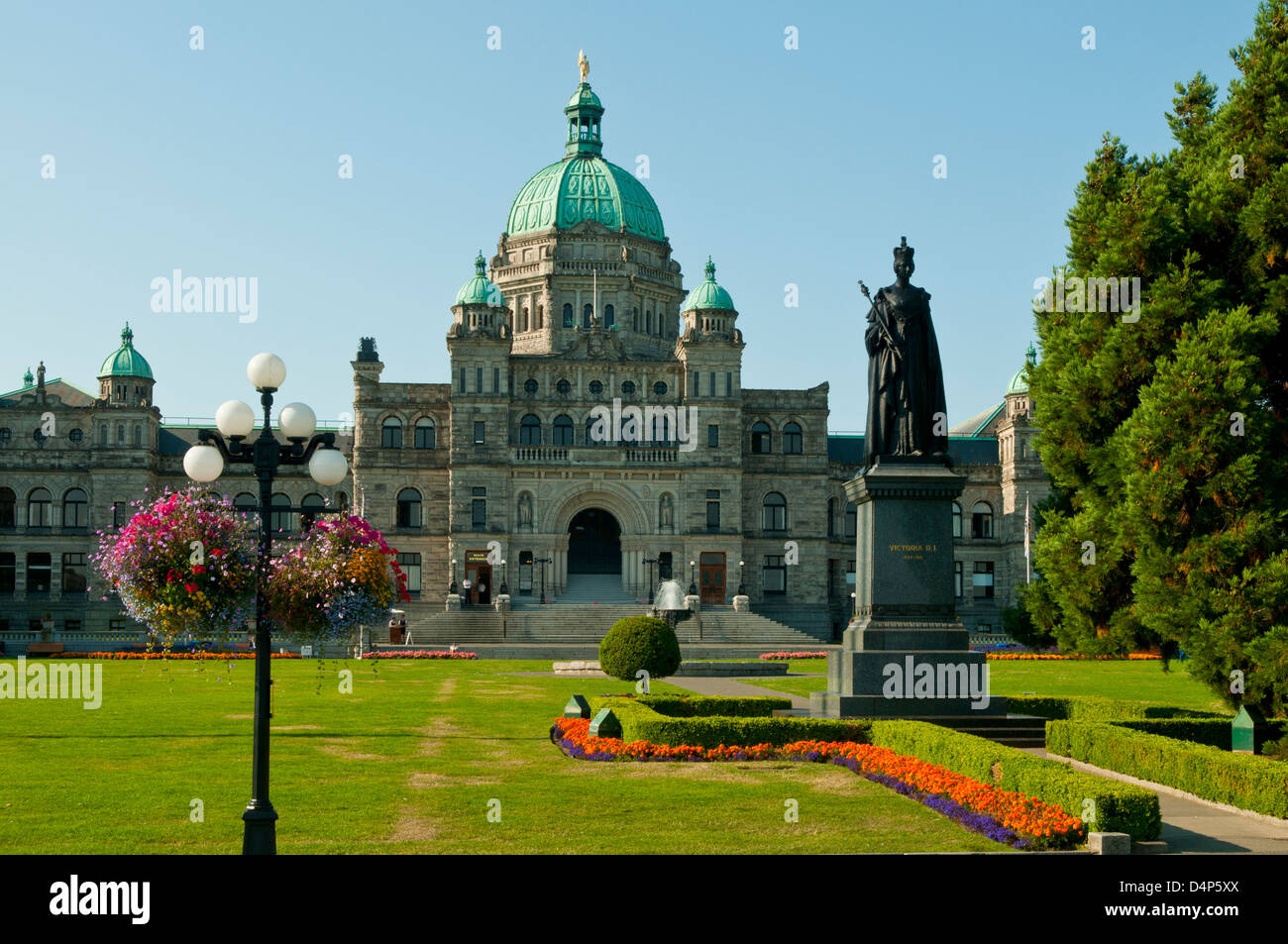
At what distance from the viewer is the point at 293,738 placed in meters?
24.7

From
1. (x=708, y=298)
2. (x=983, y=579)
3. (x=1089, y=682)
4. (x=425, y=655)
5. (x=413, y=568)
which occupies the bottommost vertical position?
(x=425, y=655)

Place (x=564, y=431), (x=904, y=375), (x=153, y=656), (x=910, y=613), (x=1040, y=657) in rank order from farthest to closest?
1. (x=564, y=431)
2. (x=1040, y=657)
3. (x=153, y=656)
4. (x=904, y=375)
5. (x=910, y=613)

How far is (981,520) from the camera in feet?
277

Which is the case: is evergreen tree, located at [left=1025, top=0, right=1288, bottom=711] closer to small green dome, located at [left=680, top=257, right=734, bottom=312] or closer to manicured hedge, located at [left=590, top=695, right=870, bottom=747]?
manicured hedge, located at [left=590, top=695, right=870, bottom=747]

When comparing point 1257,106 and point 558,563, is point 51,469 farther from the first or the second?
point 1257,106

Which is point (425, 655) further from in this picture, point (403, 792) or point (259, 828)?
point (259, 828)

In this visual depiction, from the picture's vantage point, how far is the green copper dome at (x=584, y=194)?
3268 inches

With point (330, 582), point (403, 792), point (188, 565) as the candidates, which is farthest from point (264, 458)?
point (403, 792)

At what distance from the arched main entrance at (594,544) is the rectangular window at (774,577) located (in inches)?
332

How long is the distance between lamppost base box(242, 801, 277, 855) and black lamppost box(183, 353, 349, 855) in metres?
0.03

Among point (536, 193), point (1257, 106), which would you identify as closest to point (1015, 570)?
point (536, 193)

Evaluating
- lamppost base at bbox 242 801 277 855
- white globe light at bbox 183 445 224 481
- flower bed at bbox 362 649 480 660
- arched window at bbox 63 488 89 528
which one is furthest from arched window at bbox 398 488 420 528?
lamppost base at bbox 242 801 277 855

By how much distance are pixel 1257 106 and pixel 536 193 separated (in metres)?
66.7

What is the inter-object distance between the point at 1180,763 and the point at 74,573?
7055 cm
